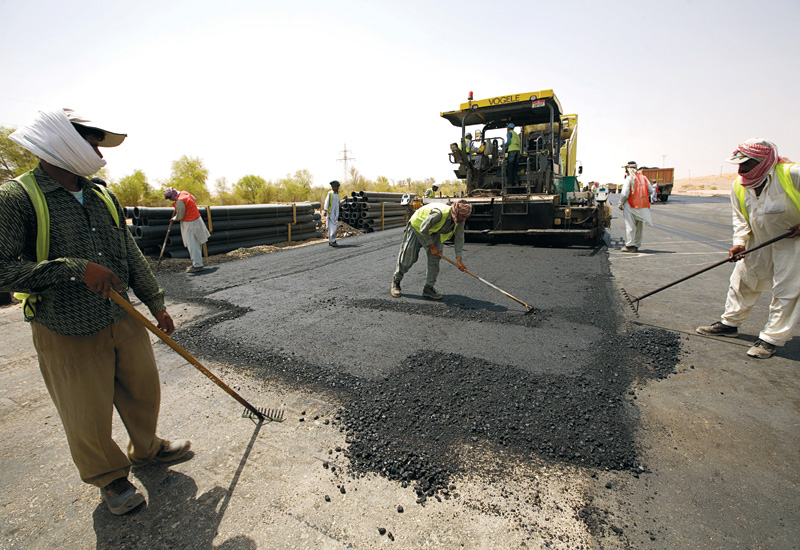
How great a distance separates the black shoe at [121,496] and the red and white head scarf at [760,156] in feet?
15.8

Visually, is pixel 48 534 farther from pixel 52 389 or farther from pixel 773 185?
pixel 773 185

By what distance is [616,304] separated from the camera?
15.0 ft

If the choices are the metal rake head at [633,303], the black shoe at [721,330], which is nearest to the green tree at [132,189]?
the metal rake head at [633,303]

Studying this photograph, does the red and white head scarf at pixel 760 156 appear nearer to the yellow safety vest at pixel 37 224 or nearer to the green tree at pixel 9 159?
the yellow safety vest at pixel 37 224

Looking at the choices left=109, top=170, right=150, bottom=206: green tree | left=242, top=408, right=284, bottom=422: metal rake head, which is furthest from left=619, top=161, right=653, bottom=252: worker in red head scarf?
left=109, top=170, right=150, bottom=206: green tree

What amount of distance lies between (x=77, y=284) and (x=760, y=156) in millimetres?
4753

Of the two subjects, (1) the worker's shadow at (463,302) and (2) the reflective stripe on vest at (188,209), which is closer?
(1) the worker's shadow at (463,302)

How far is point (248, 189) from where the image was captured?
24.6 m

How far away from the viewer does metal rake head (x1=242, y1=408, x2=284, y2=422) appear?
245cm

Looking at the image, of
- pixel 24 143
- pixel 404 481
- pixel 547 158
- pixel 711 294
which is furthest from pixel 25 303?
pixel 547 158

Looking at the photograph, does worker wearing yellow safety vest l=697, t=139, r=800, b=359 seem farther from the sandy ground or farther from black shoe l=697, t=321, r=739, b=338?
the sandy ground

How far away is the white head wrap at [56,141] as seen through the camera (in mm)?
1571

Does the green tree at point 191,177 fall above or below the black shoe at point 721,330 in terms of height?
above

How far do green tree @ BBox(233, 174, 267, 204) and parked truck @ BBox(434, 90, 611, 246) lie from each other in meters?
18.5
